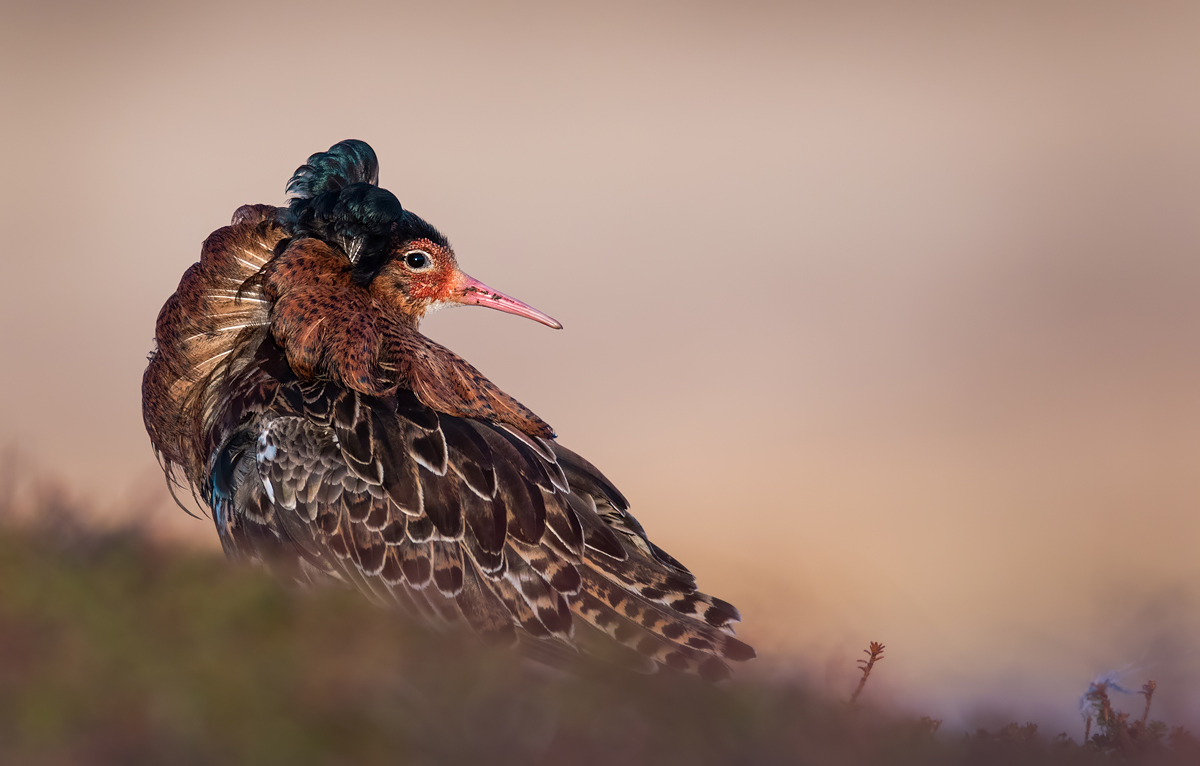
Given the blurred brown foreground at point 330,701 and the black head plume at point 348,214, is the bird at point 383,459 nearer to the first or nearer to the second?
the black head plume at point 348,214

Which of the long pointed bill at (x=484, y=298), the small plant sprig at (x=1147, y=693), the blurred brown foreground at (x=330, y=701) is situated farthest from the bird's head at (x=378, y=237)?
the small plant sprig at (x=1147, y=693)

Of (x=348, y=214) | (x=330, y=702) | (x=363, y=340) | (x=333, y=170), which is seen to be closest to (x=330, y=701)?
(x=330, y=702)

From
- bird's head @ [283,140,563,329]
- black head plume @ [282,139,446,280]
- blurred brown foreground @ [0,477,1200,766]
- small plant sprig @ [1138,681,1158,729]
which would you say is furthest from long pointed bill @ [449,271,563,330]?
small plant sprig @ [1138,681,1158,729]

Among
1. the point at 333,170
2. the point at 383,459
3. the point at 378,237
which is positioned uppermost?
the point at 333,170

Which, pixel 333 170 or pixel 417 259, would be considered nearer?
pixel 417 259

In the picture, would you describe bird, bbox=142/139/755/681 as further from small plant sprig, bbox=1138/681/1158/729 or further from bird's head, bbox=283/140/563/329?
small plant sprig, bbox=1138/681/1158/729

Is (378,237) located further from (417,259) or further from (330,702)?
(330,702)

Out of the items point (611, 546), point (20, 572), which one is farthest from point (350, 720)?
point (611, 546)
